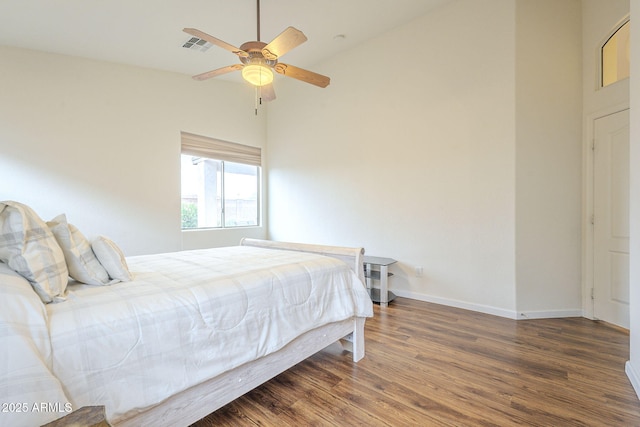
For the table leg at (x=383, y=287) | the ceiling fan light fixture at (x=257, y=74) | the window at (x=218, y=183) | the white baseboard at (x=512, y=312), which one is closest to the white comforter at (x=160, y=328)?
the ceiling fan light fixture at (x=257, y=74)

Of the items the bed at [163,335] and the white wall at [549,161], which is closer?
the bed at [163,335]

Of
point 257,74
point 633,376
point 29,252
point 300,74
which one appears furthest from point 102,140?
point 633,376

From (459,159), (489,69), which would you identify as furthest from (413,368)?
(489,69)

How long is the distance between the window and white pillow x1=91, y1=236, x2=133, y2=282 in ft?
9.60

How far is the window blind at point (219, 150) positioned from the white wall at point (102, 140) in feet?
0.38

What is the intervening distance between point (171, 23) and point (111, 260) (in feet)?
8.82

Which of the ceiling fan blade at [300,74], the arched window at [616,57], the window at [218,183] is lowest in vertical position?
the window at [218,183]

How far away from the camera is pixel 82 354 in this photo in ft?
3.34

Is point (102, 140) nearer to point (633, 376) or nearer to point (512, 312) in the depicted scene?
point (512, 312)

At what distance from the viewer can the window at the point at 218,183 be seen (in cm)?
441

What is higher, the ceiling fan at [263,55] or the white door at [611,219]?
the ceiling fan at [263,55]

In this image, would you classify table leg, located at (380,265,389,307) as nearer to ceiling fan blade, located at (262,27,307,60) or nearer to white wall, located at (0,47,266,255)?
ceiling fan blade, located at (262,27,307,60)

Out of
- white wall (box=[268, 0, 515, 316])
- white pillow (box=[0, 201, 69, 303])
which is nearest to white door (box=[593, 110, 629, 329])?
white wall (box=[268, 0, 515, 316])

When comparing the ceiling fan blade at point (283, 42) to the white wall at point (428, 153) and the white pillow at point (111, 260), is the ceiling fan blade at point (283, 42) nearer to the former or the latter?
the white pillow at point (111, 260)
